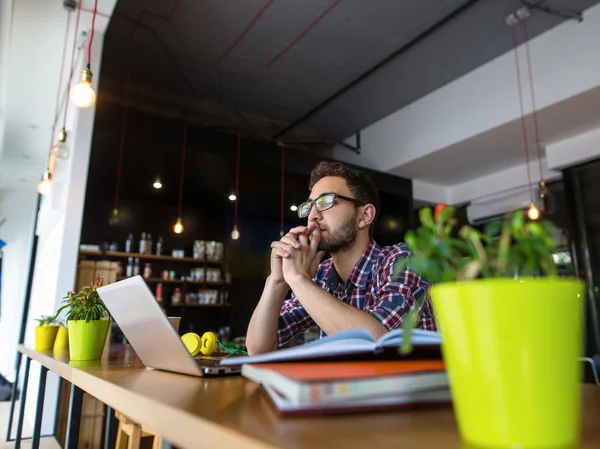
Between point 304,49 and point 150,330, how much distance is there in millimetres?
3901

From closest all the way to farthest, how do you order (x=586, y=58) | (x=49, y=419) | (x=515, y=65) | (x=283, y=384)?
(x=283, y=384)
(x=49, y=419)
(x=586, y=58)
(x=515, y=65)

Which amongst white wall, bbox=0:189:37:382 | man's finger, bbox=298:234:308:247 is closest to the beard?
man's finger, bbox=298:234:308:247

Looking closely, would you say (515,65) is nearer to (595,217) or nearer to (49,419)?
(595,217)

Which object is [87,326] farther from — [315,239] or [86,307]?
[315,239]

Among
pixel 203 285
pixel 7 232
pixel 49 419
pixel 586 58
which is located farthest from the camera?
pixel 7 232

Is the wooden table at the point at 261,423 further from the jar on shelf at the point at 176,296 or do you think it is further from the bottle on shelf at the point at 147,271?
the jar on shelf at the point at 176,296

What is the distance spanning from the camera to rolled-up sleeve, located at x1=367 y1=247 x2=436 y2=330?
1.16 m

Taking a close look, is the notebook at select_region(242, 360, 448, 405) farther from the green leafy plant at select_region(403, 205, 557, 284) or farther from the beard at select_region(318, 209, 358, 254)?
the beard at select_region(318, 209, 358, 254)

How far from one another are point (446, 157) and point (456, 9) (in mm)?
1790

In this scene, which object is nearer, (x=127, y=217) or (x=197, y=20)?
(x=197, y=20)

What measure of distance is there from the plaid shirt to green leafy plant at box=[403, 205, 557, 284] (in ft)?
2.68

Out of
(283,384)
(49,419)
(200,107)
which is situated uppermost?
(200,107)

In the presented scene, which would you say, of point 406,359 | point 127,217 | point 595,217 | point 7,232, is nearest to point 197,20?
point 127,217

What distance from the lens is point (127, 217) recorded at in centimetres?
548
